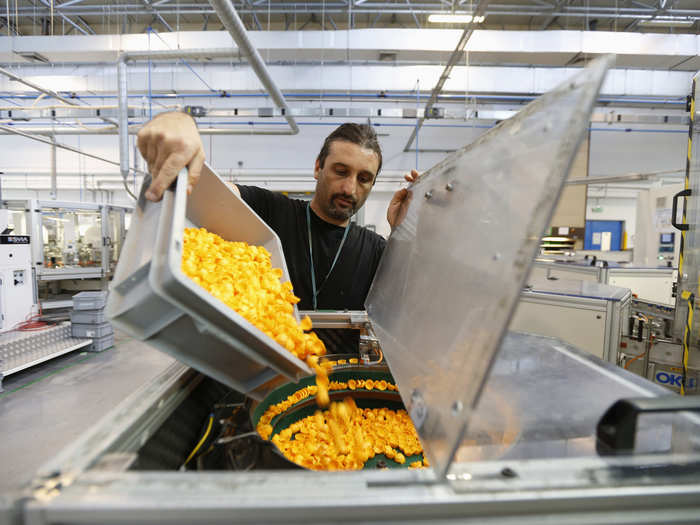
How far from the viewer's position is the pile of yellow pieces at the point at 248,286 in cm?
81

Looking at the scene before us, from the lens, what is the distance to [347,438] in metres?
1.11

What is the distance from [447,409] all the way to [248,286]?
23.2 inches

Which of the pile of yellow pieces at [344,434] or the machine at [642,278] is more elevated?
the machine at [642,278]

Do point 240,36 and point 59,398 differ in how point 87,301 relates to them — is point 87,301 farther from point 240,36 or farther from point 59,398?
point 240,36

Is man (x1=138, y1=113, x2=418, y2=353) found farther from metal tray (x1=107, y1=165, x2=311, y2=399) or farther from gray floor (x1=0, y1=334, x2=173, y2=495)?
gray floor (x1=0, y1=334, x2=173, y2=495)

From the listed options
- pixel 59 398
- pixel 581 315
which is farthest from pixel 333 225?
pixel 59 398

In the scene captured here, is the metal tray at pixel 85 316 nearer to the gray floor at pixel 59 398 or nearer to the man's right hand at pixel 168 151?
the gray floor at pixel 59 398

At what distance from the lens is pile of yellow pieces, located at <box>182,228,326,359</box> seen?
2.64 ft

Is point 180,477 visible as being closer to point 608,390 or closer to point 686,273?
point 608,390

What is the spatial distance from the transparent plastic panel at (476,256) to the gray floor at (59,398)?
7.13 ft

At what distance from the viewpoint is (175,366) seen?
3.04ft

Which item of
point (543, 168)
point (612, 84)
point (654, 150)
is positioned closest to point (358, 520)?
point (543, 168)

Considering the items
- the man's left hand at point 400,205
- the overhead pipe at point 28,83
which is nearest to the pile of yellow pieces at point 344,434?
the man's left hand at point 400,205

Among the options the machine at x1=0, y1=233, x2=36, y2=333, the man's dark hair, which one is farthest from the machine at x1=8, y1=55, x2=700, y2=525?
the machine at x1=0, y1=233, x2=36, y2=333
